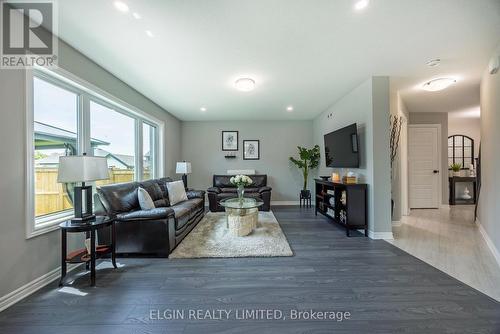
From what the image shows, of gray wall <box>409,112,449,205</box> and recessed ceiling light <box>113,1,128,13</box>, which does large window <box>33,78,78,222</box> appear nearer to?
recessed ceiling light <box>113,1,128,13</box>

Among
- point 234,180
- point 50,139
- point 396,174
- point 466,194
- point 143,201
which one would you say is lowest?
point 466,194

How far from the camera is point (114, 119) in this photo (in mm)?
3674

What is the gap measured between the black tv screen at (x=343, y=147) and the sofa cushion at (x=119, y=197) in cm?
367

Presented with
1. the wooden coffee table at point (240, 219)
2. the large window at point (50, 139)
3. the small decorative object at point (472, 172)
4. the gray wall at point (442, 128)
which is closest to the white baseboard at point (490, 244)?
the gray wall at point (442, 128)

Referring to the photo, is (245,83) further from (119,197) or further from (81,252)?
(81,252)

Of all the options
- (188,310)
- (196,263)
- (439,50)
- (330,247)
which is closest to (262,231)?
(330,247)

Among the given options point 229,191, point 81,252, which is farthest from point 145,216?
point 229,191

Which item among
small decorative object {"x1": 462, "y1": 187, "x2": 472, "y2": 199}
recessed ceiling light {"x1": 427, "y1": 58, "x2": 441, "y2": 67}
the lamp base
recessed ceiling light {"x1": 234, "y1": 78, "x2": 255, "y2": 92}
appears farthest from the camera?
small decorative object {"x1": 462, "y1": 187, "x2": 472, "y2": 199}

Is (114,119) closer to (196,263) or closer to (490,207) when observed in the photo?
(196,263)

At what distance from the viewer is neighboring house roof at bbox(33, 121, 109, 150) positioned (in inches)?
91.2

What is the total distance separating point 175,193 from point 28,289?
2367 millimetres

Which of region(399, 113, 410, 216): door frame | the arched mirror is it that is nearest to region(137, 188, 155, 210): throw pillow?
region(399, 113, 410, 216): door frame

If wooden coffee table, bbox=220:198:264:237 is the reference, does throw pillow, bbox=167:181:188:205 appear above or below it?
above

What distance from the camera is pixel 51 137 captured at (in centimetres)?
247
